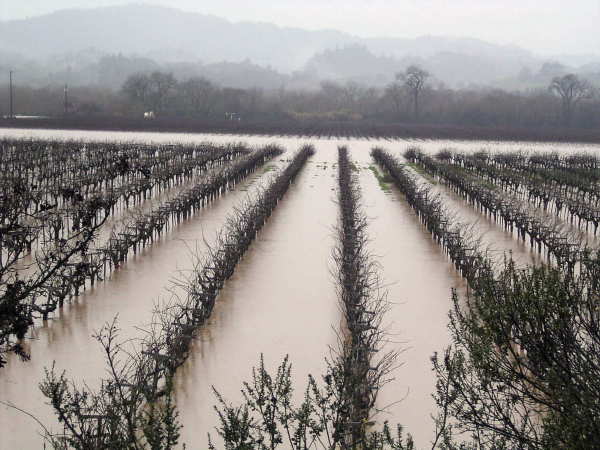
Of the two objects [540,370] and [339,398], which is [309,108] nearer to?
[540,370]

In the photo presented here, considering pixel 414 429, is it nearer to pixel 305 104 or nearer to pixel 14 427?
pixel 14 427

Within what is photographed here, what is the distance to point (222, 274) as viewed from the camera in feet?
51.3

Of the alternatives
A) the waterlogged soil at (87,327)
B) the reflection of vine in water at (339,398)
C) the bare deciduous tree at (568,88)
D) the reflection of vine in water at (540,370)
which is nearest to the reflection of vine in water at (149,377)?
the waterlogged soil at (87,327)

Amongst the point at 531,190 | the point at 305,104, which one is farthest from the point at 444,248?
the point at 305,104

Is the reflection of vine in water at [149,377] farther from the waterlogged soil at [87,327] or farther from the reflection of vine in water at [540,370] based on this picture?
the reflection of vine in water at [540,370]

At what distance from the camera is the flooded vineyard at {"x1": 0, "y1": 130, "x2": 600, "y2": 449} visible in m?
7.10

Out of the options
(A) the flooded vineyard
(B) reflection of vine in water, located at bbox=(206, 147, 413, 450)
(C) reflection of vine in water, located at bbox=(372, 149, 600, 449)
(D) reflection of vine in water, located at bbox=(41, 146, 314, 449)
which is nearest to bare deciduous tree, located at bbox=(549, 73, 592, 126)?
(A) the flooded vineyard

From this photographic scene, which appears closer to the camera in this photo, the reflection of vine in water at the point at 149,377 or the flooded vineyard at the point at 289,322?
the reflection of vine in water at the point at 149,377

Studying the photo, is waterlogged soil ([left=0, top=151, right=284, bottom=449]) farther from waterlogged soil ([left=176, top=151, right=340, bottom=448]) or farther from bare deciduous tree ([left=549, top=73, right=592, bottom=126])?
bare deciduous tree ([left=549, top=73, right=592, bottom=126])

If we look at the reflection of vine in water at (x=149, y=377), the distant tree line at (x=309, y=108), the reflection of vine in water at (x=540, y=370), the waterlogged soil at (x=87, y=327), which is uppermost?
the distant tree line at (x=309, y=108)

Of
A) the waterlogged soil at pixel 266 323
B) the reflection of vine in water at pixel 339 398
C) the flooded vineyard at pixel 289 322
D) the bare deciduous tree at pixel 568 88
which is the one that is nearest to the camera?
the reflection of vine in water at pixel 339 398

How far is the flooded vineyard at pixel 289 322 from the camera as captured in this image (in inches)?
279

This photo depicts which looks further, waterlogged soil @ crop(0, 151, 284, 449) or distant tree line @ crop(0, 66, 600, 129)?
distant tree line @ crop(0, 66, 600, 129)

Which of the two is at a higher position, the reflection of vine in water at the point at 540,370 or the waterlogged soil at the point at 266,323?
the reflection of vine in water at the point at 540,370
